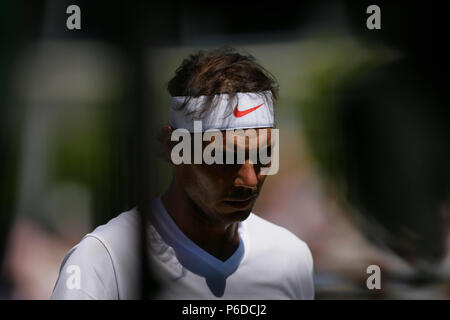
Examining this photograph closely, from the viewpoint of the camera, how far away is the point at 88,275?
2.54 metres

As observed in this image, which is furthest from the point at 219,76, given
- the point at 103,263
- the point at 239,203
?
the point at 103,263

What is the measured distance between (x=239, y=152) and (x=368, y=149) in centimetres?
73

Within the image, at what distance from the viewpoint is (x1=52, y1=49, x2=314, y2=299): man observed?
2709 mm

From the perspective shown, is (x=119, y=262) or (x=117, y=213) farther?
(x=117, y=213)

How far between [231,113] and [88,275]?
3.12 feet

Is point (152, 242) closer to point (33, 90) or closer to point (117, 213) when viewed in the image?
point (117, 213)

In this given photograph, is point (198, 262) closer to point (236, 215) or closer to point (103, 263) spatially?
point (236, 215)

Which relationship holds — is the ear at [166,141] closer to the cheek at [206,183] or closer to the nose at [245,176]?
the cheek at [206,183]

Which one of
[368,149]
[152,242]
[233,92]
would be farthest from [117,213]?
[368,149]

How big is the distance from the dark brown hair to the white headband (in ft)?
0.09

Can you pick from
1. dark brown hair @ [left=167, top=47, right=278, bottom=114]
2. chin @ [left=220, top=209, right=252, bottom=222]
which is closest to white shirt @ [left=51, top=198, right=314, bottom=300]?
chin @ [left=220, top=209, right=252, bottom=222]

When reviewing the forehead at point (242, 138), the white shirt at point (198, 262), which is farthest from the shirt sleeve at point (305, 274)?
the forehead at point (242, 138)

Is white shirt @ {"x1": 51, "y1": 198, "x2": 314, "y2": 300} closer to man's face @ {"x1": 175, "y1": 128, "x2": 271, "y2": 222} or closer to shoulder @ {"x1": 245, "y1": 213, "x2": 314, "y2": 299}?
shoulder @ {"x1": 245, "y1": 213, "x2": 314, "y2": 299}

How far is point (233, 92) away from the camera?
2.72 meters
